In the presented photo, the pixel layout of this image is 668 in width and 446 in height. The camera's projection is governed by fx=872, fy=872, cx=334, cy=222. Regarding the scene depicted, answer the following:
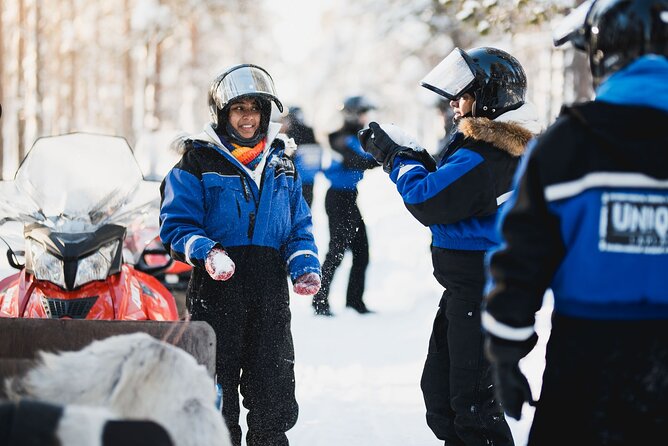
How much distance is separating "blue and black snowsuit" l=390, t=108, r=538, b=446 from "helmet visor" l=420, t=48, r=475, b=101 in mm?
166

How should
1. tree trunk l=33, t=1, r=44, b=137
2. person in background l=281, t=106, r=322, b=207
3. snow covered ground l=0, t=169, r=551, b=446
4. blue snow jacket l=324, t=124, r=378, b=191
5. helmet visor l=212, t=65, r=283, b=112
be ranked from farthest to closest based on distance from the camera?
tree trunk l=33, t=1, r=44, b=137 < person in background l=281, t=106, r=322, b=207 < blue snow jacket l=324, t=124, r=378, b=191 < snow covered ground l=0, t=169, r=551, b=446 < helmet visor l=212, t=65, r=283, b=112

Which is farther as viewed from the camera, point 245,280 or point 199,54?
point 199,54

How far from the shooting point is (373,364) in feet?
22.5

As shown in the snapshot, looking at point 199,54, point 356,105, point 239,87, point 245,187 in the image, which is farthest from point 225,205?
point 199,54

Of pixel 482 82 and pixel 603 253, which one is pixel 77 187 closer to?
pixel 482 82

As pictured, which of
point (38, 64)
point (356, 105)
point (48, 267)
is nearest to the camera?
point (48, 267)

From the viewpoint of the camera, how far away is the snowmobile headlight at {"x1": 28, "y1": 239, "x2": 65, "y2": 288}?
3709 millimetres

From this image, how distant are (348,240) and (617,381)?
6741 millimetres

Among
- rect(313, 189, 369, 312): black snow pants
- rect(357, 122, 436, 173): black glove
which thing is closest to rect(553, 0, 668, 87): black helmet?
rect(357, 122, 436, 173): black glove

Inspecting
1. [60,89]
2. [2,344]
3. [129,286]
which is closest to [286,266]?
[129,286]

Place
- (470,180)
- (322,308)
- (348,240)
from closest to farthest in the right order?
(470,180) → (322,308) → (348,240)

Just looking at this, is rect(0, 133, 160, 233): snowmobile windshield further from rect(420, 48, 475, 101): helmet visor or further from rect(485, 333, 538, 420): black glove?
rect(485, 333, 538, 420): black glove

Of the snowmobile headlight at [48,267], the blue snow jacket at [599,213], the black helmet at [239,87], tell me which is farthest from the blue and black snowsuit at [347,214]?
the blue snow jacket at [599,213]

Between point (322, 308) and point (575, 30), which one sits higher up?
point (575, 30)
